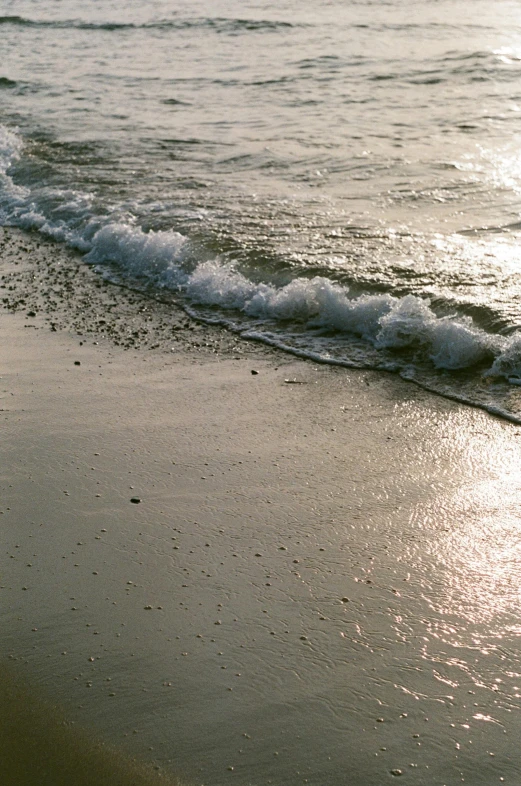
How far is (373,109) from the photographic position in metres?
12.4

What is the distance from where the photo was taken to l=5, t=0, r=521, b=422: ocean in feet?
19.6

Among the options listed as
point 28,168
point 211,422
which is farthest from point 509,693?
point 28,168

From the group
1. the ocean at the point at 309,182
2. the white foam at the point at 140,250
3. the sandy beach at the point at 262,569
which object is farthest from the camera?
the white foam at the point at 140,250

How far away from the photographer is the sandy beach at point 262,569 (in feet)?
8.72

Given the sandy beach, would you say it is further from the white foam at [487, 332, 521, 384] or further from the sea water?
the white foam at [487, 332, 521, 384]

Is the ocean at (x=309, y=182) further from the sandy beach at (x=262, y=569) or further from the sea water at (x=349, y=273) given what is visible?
the sandy beach at (x=262, y=569)

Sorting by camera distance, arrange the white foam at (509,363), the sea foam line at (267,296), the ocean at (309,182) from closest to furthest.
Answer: the white foam at (509,363) < the sea foam line at (267,296) < the ocean at (309,182)

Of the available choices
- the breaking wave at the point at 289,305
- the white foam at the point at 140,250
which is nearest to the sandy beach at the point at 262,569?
the breaking wave at the point at 289,305

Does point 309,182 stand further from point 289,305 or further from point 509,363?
point 509,363

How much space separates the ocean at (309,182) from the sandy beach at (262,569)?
81cm

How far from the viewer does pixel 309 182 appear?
30.3ft

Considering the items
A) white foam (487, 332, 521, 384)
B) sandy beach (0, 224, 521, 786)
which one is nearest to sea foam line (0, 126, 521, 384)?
white foam (487, 332, 521, 384)

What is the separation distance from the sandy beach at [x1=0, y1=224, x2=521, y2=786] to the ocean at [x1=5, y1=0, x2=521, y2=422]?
81cm

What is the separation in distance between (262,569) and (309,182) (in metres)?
6.55
